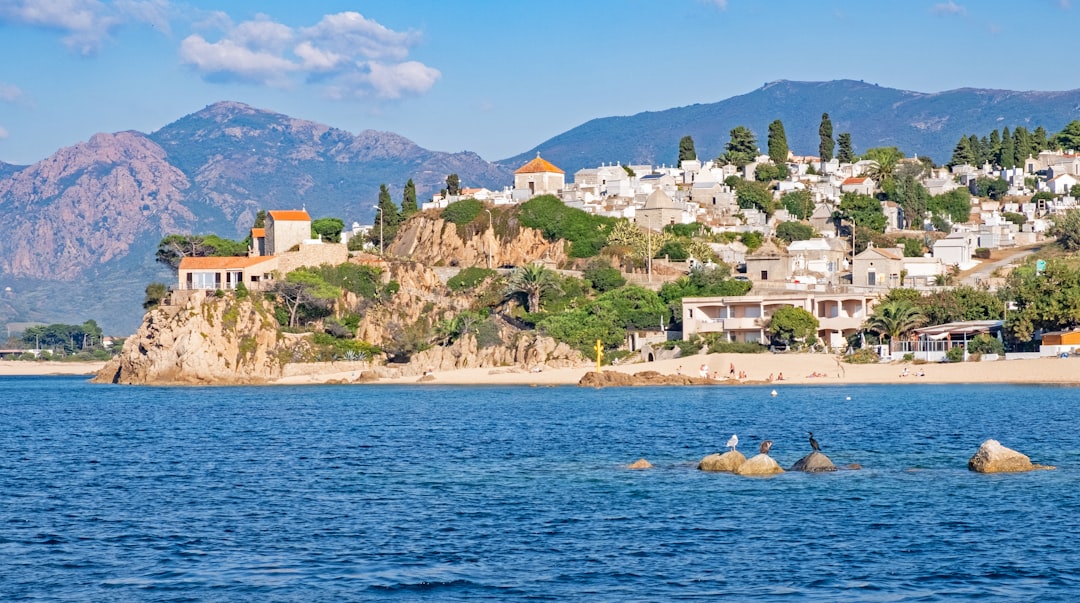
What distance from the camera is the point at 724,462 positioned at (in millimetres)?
31094

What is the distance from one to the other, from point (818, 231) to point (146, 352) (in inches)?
1971

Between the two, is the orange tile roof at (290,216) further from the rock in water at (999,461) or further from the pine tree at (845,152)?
the rock in water at (999,461)

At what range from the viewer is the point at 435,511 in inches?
1024

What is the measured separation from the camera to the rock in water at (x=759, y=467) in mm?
30172

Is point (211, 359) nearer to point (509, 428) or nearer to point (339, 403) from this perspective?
point (339, 403)

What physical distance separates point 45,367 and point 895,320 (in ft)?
328

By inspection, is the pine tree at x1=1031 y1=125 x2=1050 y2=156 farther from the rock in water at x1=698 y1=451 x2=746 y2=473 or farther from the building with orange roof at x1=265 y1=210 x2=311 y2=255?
the rock in water at x1=698 y1=451 x2=746 y2=473

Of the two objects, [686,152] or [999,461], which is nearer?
[999,461]

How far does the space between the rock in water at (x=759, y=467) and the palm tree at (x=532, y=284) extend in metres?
53.4

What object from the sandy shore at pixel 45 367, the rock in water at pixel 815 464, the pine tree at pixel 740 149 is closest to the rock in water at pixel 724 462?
the rock in water at pixel 815 464

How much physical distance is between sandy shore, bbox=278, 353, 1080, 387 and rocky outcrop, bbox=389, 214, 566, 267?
57.3 ft

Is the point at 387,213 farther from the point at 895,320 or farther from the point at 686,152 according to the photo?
the point at 895,320

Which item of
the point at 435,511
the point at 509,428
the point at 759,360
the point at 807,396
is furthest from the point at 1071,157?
the point at 435,511

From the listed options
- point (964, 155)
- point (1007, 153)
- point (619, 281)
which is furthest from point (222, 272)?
point (1007, 153)
